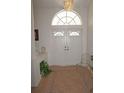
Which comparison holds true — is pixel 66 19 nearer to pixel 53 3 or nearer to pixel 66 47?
pixel 53 3

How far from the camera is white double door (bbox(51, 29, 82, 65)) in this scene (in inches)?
384

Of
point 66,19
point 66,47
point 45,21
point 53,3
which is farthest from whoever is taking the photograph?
point 66,47

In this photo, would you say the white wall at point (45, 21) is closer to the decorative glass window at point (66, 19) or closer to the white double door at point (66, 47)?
the decorative glass window at point (66, 19)

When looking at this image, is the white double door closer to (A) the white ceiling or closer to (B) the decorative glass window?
(B) the decorative glass window

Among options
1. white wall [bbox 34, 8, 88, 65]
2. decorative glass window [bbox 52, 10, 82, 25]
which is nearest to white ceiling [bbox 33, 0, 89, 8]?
white wall [bbox 34, 8, 88, 65]

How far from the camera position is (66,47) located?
32.2 feet

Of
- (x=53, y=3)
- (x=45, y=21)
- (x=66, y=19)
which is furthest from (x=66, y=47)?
(x=53, y=3)

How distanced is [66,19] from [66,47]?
1612mm

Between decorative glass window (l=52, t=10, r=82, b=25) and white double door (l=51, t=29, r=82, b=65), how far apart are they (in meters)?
0.46

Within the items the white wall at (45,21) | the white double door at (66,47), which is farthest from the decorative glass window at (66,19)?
the white double door at (66,47)

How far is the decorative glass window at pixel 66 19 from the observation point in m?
9.60
